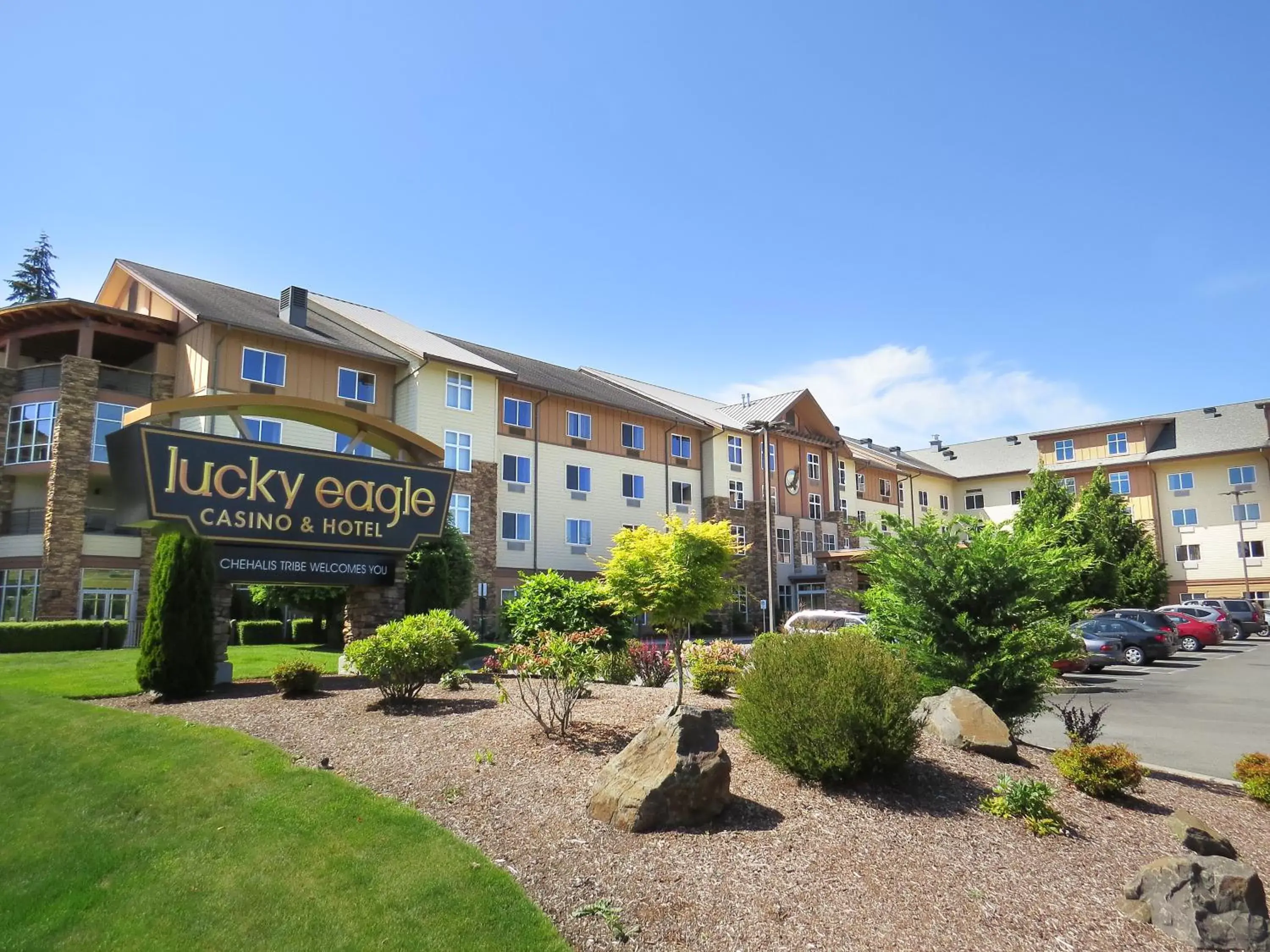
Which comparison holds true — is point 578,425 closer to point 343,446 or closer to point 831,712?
point 343,446

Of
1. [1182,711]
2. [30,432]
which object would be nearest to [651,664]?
[1182,711]

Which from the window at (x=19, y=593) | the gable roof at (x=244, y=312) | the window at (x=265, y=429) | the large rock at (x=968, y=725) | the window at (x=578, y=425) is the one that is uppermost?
the gable roof at (x=244, y=312)

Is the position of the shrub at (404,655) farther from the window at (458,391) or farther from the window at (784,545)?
the window at (784,545)

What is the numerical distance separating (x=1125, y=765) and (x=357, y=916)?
7315 millimetres

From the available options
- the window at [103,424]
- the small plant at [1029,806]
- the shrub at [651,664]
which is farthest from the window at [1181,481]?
the window at [103,424]

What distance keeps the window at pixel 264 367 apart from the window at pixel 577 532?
13158 mm

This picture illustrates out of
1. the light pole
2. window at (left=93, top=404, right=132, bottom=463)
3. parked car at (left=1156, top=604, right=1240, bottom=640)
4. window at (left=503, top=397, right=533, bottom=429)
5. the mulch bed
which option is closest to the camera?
the mulch bed

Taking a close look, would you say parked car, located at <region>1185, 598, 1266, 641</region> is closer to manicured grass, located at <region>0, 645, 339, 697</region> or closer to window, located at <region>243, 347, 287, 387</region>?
manicured grass, located at <region>0, 645, 339, 697</region>

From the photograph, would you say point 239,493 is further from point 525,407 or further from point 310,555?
point 525,407

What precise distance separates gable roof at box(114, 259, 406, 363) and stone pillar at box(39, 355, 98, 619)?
384cm

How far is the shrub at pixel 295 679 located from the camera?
39.7 feet

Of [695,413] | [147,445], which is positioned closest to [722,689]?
[147,445]

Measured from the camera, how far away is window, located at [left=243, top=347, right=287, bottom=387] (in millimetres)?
27453

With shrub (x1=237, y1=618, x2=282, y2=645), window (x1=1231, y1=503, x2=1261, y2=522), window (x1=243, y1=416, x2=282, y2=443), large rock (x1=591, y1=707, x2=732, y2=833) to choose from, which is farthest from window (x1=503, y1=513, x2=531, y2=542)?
window (x1=1231, y1=503, x2=1261, y2=522)
